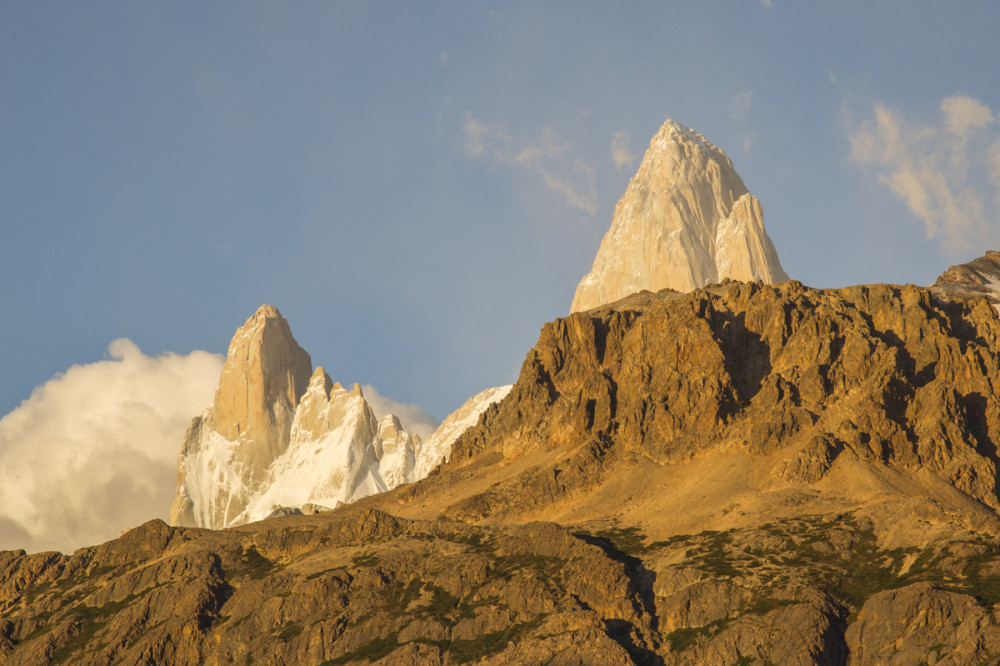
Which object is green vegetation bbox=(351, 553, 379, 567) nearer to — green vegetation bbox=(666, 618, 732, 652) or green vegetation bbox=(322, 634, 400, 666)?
green vegetation bbox=(322, 634, 400, 666)

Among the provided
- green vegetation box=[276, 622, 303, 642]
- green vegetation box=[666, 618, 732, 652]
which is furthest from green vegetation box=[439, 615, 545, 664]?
green vegetation box=[276, 622, 303, 642]

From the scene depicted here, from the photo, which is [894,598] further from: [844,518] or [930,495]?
[930,495]

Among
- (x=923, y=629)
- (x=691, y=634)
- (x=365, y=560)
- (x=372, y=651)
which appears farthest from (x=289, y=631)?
(x=923, y=629)

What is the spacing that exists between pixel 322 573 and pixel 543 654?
174 ft

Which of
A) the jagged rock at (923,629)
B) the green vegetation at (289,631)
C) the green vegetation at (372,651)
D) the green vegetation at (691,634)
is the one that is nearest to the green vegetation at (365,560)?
the green vegetation at (289,631)

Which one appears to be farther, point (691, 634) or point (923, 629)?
point (691, 634)

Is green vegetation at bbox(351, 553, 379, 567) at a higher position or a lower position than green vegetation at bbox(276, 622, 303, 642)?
higher

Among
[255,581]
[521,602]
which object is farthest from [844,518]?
[255,581]

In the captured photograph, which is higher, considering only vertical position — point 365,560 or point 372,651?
point 365,560

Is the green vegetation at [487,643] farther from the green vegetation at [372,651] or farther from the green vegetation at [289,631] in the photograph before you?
the green vegetation at [289,631]

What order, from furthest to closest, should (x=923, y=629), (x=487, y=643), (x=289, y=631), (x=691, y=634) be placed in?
(x=289, y=631), (x=487, y=643), (x=691, y=634), (x=923, y=629)

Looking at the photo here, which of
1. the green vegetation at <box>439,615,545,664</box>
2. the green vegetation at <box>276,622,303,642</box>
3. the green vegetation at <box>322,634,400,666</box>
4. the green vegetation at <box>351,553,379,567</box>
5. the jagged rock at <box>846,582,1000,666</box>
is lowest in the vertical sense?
the jagged rock at <box>846,582,1000,666</box>

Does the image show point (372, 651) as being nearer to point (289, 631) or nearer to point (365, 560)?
point (289, 631)

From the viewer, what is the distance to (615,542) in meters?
190
